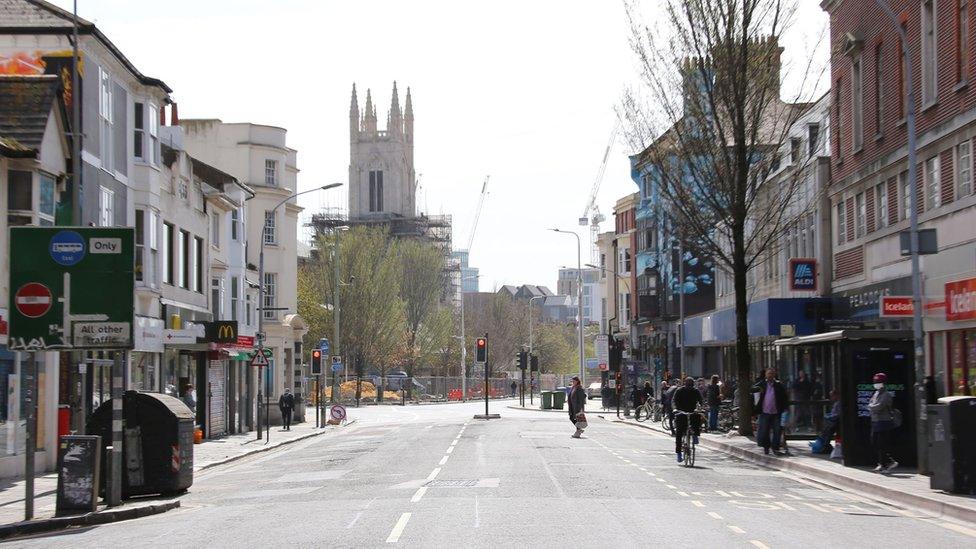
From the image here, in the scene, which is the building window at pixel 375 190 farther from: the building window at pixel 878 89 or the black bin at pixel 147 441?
the black bin at pixel 147 441

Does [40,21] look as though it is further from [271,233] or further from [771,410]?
[271,233]

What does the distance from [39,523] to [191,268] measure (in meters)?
24.7

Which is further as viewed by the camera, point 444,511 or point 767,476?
point 767,476

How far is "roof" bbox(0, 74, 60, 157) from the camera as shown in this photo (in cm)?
2538

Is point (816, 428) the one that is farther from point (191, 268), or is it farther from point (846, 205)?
point (191, 268)

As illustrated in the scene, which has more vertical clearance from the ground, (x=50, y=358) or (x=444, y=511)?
(x=50, y=358)

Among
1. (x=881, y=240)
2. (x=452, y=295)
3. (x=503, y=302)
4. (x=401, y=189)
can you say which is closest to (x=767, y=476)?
(x=881, y=240)

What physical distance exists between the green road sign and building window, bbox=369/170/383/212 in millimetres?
136793

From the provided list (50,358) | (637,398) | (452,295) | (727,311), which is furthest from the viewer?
(452,295)

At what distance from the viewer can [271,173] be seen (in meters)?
59.7

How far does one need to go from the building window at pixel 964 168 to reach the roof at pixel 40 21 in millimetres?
19873

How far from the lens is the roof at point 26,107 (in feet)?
83.3

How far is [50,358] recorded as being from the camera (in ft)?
86.4

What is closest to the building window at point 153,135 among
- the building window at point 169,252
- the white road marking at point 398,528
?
the building window at point 169,252
